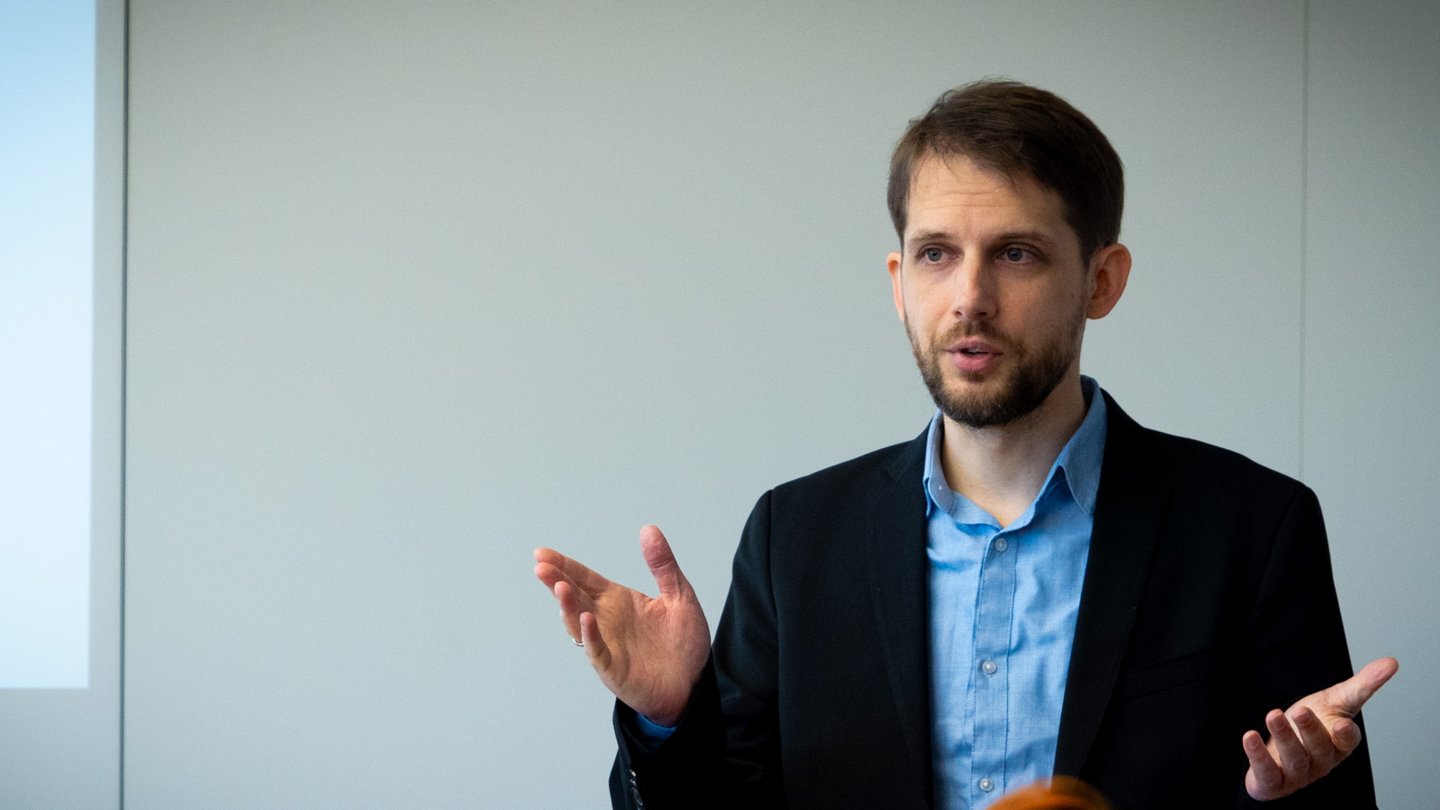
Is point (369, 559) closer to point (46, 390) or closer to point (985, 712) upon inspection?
point (46, 390)

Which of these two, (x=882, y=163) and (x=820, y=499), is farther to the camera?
(x=882, y=163)

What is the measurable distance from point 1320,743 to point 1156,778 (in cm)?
22

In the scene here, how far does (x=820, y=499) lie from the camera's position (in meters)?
1.74

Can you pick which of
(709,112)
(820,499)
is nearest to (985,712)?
(820,499)

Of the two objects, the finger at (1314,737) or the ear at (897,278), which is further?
the ear at (897,278)

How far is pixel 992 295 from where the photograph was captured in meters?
1.54

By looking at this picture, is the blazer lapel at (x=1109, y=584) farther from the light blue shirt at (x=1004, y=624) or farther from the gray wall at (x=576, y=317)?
the gray wall at (x=576, y=317)

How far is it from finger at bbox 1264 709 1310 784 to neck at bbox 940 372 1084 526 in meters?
0.40

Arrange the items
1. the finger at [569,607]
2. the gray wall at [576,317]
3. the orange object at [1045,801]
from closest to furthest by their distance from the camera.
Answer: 1. the orange object at [1045,801]
2. the finger at [569,607]
3. the gray wall at [576,317]

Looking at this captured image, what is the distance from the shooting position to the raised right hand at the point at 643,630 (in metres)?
1.41

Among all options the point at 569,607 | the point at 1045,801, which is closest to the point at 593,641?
the point at 569,607

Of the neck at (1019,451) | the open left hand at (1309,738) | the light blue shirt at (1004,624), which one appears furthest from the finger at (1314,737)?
the neck at (1019,451)

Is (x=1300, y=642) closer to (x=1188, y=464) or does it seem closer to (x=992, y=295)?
(x=1188, y=464)

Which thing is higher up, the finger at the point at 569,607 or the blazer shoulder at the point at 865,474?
the blazer shoulder at the point at 865,474
